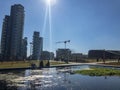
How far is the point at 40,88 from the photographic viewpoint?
27.8 metres

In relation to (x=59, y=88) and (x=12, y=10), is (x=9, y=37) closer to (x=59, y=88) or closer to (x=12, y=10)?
(x=12, y=10)

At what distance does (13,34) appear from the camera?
617 feet

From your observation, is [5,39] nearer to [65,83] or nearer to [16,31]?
[16,31]

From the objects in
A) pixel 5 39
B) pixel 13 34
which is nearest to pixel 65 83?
pixel 13 34

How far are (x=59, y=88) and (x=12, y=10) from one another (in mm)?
177008

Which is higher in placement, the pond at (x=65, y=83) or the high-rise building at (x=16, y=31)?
the high-rise building at (x=16, y=31)

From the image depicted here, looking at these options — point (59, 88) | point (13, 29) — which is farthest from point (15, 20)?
point (59, 88)

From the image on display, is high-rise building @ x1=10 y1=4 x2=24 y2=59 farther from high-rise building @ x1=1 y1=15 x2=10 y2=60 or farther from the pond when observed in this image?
the pond

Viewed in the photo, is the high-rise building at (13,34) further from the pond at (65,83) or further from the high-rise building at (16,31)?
the pond at (65,83)

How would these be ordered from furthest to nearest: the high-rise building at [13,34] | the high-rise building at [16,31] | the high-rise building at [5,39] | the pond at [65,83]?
the high-rise building at [16,31], the high-rise building at [13,34], the high-rise building at [5,39], the pond at [65,83]

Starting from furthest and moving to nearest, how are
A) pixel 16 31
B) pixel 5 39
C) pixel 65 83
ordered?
pixel 16 31 < pixel 5 39 < pixel 65 83

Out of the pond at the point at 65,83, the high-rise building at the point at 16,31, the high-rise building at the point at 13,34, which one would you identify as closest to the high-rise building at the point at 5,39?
the high-rise building at the point at 13,34

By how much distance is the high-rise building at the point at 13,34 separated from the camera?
186m

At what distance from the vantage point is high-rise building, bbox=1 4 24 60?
186125mm
